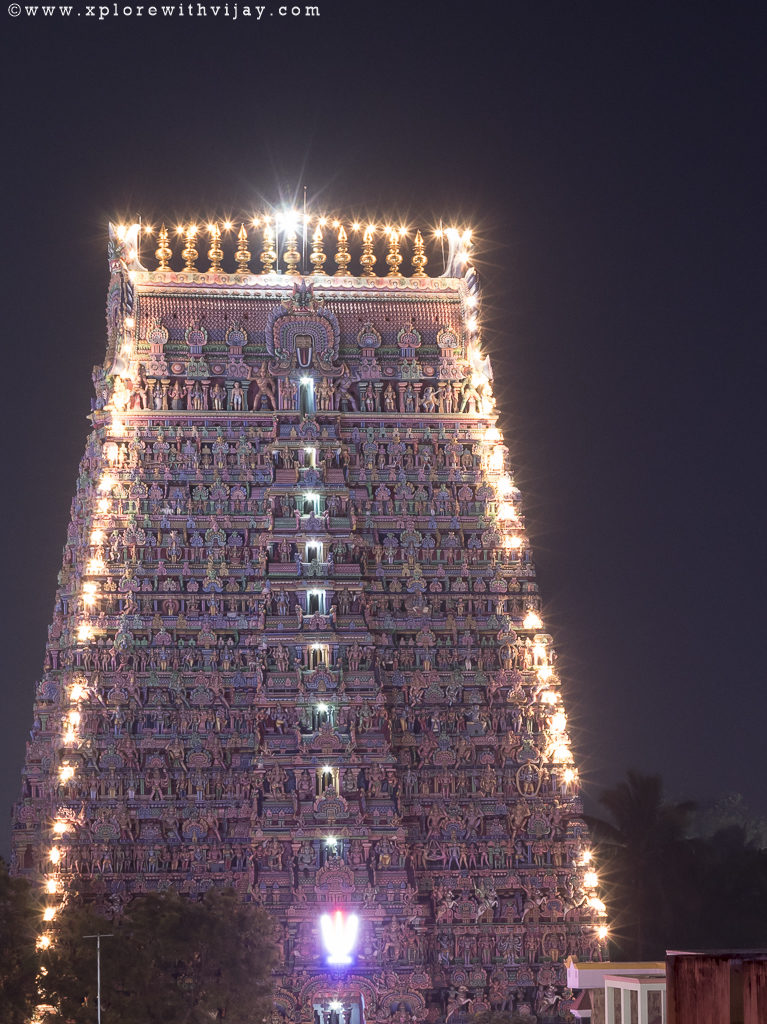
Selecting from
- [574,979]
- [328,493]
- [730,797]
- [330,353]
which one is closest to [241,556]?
[328,493]

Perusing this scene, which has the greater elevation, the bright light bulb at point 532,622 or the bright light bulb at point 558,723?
the bright light bulb at point 532,622

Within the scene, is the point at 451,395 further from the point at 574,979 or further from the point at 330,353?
the point at 574,979

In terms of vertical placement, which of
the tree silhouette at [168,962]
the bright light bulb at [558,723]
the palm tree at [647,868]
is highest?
the bright light bulb at [558,723]

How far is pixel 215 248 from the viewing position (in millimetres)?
82188

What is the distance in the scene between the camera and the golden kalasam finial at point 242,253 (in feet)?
270

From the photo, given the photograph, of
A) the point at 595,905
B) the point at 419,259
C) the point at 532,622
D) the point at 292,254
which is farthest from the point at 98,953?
the point at 419,259

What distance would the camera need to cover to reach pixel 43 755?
259 feet

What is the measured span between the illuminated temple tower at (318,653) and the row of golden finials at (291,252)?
185 millimetres

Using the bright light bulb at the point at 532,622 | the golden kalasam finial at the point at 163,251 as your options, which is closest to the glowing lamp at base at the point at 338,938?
the bright light bulb at the point at 532,622

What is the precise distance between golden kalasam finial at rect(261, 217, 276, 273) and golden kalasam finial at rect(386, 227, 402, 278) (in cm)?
470

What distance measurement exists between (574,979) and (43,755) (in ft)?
146

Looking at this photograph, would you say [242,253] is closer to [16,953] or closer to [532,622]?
[532,622]

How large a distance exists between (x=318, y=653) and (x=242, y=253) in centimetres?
1672

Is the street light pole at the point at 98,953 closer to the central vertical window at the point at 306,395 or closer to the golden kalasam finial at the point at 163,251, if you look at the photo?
the central vertical window at the point at 306,395
